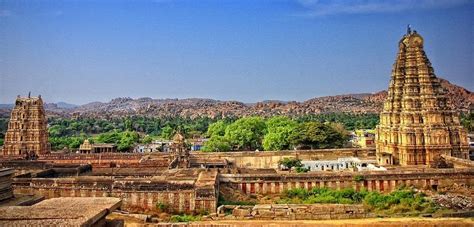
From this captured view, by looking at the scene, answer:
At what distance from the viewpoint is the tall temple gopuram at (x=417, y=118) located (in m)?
36.9

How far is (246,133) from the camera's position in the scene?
58.3 meters

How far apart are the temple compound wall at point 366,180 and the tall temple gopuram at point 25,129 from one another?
93.6 feet

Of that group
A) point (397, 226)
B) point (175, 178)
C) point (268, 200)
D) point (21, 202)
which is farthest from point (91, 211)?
point (268, 200)

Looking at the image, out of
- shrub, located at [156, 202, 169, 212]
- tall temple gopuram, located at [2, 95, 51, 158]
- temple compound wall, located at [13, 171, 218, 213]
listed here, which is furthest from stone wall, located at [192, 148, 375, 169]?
shrub, located at [156, 202, 169, 212]

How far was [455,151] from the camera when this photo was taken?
3719 cm

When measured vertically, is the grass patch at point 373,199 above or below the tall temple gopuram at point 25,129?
below

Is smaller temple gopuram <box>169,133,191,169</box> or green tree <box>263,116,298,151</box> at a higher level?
green tree <box>263,116,298,151</box>

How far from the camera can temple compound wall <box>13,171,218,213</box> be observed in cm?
2580

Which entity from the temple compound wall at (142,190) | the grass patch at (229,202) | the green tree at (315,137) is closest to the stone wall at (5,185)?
the temple compound wall at (142,190)

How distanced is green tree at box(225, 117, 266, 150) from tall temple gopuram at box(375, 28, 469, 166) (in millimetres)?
20846

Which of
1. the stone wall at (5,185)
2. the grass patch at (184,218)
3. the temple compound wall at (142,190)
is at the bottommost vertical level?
the grass patch at (184,218)

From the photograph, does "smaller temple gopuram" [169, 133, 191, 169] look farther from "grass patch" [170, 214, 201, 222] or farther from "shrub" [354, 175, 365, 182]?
"shrub" [354, 175, 365, 182]

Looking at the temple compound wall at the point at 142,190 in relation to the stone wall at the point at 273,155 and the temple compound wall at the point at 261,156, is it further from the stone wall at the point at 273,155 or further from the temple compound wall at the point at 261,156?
the stone wall at the point at 273,155

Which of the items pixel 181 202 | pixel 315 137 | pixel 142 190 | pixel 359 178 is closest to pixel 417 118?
pixel 359 178
